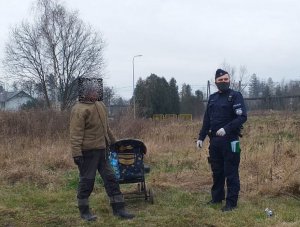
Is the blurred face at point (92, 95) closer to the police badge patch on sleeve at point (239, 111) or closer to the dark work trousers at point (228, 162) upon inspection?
the dark work trousers at point (228, 162)

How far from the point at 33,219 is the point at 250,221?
303 cm

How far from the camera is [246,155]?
10867mm

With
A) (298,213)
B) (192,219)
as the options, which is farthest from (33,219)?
(298,213)

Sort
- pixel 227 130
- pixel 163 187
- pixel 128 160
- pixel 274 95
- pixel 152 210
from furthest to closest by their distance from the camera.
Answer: pixel 274 95 → pixel 163 187 → pixel 128 160 → pixel 152 210 → pixel 227 130

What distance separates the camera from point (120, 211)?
6406 millimetres

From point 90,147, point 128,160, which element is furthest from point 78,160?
point 128,160

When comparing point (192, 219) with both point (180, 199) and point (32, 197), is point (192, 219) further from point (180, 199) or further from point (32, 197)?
point (32, 197)

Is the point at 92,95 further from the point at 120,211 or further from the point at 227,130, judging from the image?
the point at 227,130

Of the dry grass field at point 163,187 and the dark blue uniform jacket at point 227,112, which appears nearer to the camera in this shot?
the dry grass field at point 163,187

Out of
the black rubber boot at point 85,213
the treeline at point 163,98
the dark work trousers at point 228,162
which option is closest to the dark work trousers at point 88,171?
the black rubber boot at point 85,213

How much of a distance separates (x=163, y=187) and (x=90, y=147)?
2.73 m

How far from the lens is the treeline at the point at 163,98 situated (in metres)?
51.0

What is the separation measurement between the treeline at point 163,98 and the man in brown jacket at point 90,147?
42.0 metres

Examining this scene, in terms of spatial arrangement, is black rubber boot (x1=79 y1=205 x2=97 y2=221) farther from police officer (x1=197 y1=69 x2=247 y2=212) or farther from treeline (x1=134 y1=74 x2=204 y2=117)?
Result: treeline (x1=134 y1=74 x2=204 y2=117)
